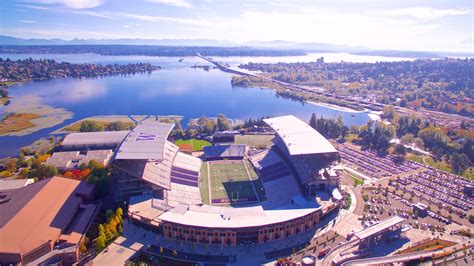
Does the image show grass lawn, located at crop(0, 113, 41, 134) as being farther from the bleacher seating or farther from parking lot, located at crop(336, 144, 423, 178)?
parking lot, located at crop(336, 144, 423, 178)

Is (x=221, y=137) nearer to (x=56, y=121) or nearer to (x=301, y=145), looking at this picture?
(x=301, y=145)

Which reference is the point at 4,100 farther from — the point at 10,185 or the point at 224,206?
the point at 224,206

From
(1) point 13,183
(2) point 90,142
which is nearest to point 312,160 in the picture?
(1) point 13,183

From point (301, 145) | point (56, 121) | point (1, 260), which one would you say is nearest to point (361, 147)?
point (301, 145)

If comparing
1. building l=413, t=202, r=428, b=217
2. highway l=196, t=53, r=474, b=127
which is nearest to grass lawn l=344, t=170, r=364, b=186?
building l=413, t=202, r=428, b=217

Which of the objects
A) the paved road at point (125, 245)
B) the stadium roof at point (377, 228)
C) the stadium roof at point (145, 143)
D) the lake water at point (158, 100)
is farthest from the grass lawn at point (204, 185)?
the lake water at point (158, 100)
